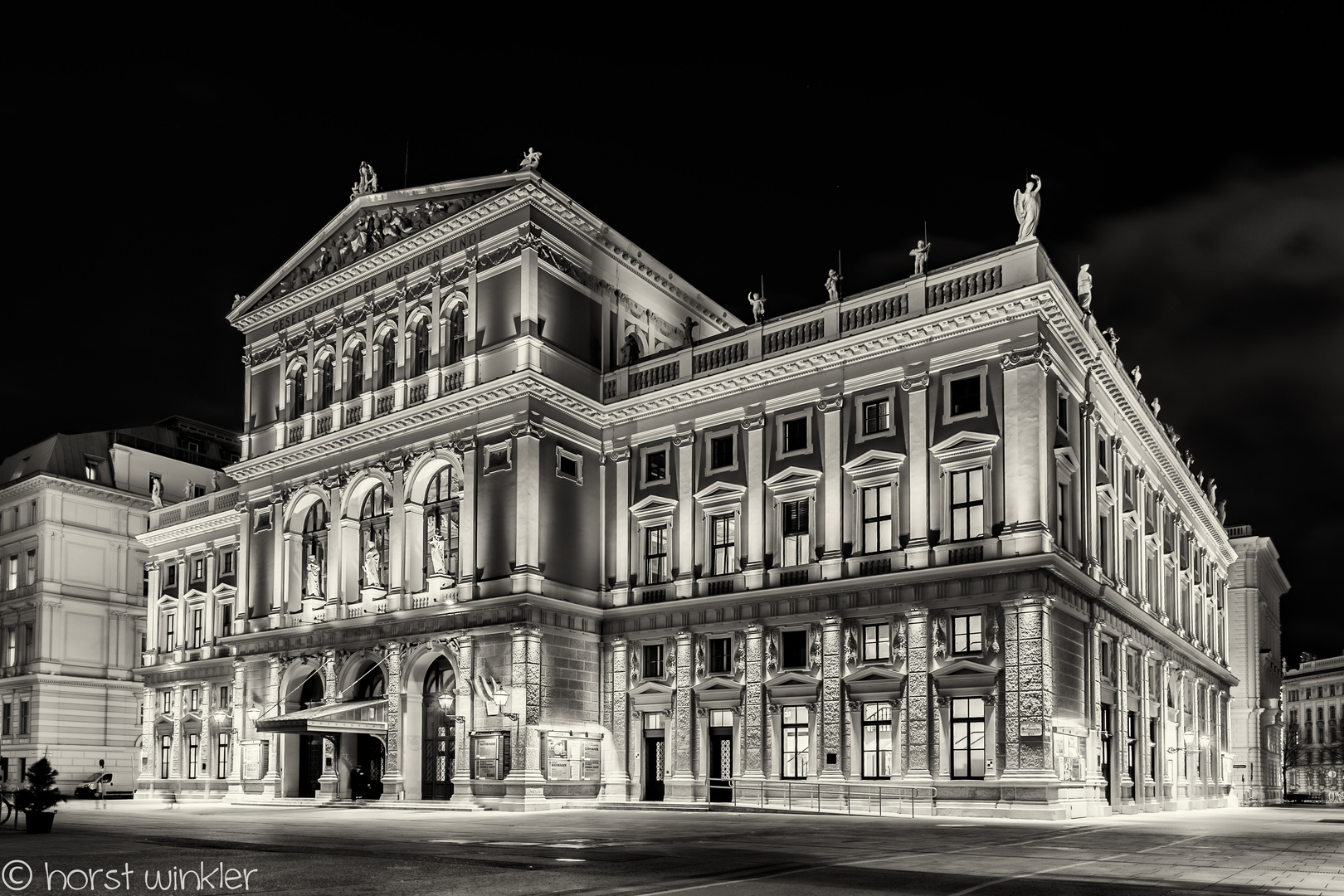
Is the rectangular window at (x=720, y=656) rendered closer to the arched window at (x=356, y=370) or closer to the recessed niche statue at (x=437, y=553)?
the recessed niche statue at (x=437, y=553)

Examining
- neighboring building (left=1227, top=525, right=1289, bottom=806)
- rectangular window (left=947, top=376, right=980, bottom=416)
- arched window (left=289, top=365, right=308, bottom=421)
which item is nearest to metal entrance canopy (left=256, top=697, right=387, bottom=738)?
arched window (left=289, top=365, right=308, bottom=421)

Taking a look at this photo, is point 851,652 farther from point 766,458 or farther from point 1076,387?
point 1076,387

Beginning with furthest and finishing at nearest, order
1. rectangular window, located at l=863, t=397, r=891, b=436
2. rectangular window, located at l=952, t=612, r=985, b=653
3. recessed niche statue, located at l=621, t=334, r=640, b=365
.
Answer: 1. recessed niche statue, located at l=621, t=334, r=640, b=365
2. rectangular window, located at l=863, t=397, r=891, b=436
3. rectangular window, located at l=952, t=612, r=985, b=653

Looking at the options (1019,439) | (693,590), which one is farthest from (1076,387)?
(693,590)

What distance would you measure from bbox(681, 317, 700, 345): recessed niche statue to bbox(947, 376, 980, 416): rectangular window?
11.3 metres

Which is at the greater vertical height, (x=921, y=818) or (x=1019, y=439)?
(x=1019, y=439)

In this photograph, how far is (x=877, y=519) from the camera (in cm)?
4162

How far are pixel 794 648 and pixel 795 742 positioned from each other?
10.0ft

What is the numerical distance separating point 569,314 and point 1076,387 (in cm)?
1879

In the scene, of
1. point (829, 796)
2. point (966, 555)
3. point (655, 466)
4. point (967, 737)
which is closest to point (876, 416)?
point (966, 555)

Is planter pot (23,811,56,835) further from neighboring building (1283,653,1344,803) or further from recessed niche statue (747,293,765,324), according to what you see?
neighboring building (1283,653,1344,803)

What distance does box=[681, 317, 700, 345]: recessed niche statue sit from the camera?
4972 cm

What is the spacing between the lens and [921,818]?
1384 inches

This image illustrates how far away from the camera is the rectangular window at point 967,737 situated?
37.7m
